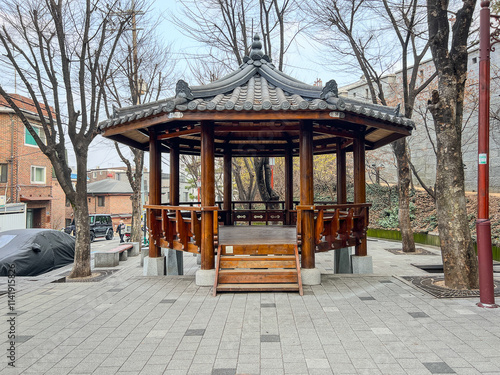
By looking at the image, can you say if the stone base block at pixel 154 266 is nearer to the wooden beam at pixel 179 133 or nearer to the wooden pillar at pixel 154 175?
the wooden pillar at pixel 154 175

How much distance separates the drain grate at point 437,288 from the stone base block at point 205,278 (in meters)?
3.53

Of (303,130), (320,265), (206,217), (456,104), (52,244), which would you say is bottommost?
(320,265)

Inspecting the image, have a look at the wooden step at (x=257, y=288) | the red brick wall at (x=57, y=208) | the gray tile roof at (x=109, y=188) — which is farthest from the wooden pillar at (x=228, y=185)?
the gray tile roof at (x=109, y=188)

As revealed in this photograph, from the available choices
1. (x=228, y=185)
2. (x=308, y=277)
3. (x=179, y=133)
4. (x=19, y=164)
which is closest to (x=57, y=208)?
(x=19, y=164)

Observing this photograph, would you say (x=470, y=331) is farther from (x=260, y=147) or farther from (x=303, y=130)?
(x=260, y=147)

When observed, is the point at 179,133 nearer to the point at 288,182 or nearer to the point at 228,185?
the point at 228,185

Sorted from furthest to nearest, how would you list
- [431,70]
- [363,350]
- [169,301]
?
1. [431,70]
2. [169,301]
3. [363,350]

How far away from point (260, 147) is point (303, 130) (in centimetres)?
424

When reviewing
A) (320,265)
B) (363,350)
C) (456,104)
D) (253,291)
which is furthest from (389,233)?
(363,350)

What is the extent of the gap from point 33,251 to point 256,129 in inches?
288

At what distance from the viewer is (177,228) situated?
6.31m

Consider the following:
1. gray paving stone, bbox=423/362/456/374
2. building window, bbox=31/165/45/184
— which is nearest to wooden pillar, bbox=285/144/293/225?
gray paving stone, bbox=423/362/456/374

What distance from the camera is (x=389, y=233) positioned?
16.3 m

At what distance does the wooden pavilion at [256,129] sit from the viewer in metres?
5.35
